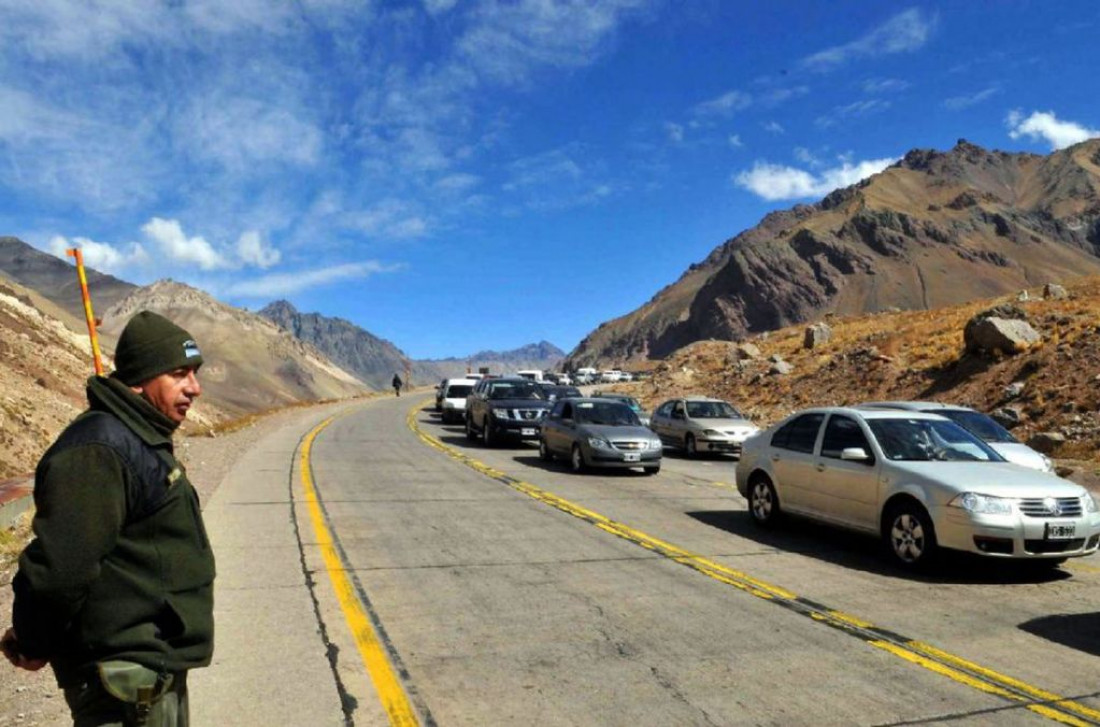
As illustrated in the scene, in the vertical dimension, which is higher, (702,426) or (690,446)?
(702,426)

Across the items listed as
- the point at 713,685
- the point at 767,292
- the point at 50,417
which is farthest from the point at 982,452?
the point at 767,292

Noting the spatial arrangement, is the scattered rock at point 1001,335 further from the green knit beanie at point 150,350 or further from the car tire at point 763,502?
the green knit beanie at point 150,350

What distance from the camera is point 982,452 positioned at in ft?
30.8

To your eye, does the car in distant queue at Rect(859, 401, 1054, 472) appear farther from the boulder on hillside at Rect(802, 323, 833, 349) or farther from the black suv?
the boulder on hillside at Rect(802, 323, 833, 349)

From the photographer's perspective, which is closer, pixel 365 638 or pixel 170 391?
pixel 170 391

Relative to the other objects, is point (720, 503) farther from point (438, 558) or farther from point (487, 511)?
point (438, 558)

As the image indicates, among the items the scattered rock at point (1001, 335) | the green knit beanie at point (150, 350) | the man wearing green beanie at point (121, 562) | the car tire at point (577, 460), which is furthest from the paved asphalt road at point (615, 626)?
the scattered rock at point (1001, 335)

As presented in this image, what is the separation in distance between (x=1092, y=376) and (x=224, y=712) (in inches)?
970

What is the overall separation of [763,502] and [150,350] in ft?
31.0

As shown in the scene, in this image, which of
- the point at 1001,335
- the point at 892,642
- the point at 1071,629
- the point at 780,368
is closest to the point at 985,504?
the point at 1071,629

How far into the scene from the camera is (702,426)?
21000 millimetres

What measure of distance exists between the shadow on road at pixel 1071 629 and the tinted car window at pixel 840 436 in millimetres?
2939

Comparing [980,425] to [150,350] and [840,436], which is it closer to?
[840,436]

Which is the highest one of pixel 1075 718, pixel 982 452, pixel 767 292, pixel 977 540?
pixel 767 292
